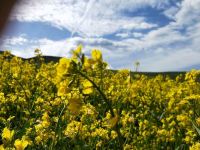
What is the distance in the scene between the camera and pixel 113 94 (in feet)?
23.2

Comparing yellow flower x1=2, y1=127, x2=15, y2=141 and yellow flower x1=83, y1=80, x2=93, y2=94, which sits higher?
yellow flower x1=83, y1=80, x2=93, y2=94

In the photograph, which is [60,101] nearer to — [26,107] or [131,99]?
[26,107]

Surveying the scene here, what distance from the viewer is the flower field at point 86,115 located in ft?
5.79

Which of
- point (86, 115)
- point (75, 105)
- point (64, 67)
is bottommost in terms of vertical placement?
point (86, 115)

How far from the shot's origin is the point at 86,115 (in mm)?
4695

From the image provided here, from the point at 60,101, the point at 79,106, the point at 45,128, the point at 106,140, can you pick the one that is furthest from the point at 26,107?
the point at 79,106

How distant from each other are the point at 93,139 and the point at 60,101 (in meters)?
0.66

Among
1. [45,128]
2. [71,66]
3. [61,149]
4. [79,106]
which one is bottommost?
[61,149]

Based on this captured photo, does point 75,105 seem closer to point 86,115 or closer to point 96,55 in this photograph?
point 96,55

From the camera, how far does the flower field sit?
1.77 meters

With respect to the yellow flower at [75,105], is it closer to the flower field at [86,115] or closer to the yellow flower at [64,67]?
the flower field at [86,115]

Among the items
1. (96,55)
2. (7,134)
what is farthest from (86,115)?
(96,55)

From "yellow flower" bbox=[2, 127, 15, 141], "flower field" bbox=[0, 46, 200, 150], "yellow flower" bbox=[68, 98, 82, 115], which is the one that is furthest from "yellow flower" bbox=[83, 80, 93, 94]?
"yellow flower" bbox=[2, 127, 15, 141]

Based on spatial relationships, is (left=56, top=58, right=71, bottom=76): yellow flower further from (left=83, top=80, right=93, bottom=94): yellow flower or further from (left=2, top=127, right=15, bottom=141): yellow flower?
(left=2, top=127, right=15, bottom=141): yellow flower
